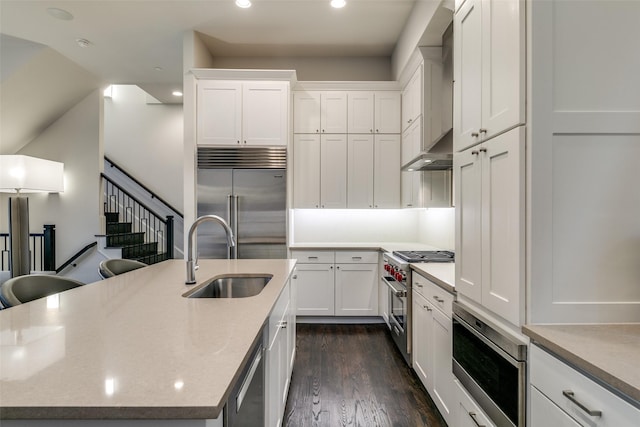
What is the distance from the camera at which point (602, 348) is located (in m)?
0.95

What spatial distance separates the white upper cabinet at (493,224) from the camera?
3.88 ft

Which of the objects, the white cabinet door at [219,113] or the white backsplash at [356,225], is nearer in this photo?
the white cabinet door at [219,113]

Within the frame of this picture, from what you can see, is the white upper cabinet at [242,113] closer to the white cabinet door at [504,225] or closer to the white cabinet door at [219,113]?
the white cabinet door at [219,113]

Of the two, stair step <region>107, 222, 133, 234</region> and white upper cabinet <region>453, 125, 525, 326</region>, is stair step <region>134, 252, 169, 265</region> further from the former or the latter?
white upper cabinet <region>453, 125, 525, 326</region>

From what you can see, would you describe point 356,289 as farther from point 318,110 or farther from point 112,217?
point 112,217

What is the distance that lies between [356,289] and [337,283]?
0.24 metres

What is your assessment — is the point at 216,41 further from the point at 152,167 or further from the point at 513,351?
the point at 513,351

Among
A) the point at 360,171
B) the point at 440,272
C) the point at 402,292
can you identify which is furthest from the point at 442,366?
the point at 360,171

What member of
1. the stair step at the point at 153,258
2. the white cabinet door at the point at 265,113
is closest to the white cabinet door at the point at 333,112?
the white cabinet door at the point at 265,113

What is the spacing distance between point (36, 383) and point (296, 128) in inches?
139

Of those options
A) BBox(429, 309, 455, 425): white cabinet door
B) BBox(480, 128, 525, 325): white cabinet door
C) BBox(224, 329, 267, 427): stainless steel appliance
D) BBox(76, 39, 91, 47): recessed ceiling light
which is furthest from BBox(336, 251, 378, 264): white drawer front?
BBox(76, 39, 91, 47): recessed ceiling light

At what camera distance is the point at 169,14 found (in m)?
3.22

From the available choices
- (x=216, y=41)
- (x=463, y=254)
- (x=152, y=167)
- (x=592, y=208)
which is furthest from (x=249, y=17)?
(x=152, y=167)

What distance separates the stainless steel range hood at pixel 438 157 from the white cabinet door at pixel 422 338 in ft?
3.99
